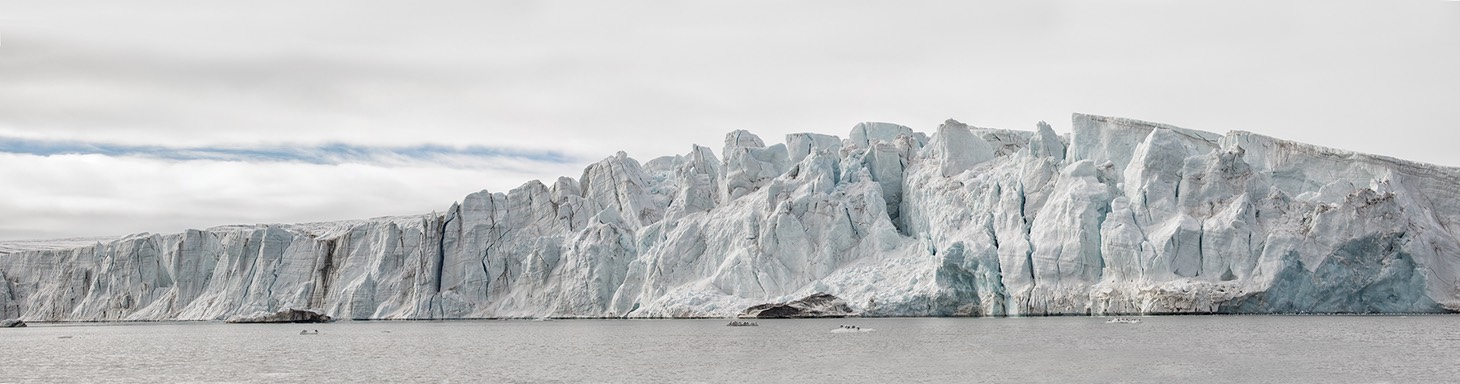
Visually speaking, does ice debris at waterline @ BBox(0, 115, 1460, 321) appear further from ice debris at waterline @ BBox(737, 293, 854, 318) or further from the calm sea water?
the calm sea water

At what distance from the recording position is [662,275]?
85.2 metres

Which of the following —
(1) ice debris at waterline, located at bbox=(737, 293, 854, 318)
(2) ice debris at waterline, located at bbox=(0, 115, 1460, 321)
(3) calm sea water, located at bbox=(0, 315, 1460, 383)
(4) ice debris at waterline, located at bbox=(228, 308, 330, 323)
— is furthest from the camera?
(4) ice debris at waterline, located at bbox=(228, 308, 330, 323)

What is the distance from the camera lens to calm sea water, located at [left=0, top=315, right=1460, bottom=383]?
36250 mm

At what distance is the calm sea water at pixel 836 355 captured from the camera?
119ft

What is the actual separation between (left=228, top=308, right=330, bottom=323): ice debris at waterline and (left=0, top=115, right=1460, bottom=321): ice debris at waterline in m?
2.22

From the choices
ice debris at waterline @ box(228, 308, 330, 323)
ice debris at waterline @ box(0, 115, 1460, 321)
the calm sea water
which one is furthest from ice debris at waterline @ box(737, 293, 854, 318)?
ice debris at waterline @ box(228, 308, 330, 323)

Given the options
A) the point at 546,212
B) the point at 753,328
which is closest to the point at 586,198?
the point at 546,212

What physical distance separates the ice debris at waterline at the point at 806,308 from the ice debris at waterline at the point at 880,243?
1.11 metres

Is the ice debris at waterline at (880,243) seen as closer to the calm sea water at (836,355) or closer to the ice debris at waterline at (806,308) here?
the ice debris at waterline at (806,308)

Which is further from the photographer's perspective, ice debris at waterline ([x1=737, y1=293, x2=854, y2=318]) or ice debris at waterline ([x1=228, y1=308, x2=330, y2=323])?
ice debris at waterline ([x1=228, y1=308, x2=330, y2=323])

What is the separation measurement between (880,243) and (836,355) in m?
37.7

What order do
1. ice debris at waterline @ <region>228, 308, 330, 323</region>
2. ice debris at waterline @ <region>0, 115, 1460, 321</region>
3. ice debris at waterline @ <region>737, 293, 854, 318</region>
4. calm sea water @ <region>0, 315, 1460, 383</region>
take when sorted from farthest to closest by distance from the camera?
ice debris at waterline @ <region>228, 308, 330, 323</region>
ice debris at waterline @ <region>737, 293, 854, 318</region>
ice debris at waterline @ <region>0, 115, 1460, 321</region>
calm sea water @ <region>0, 315, 1460, 383</region>

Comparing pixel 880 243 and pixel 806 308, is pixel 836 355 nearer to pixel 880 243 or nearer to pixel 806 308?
pixel 806 308

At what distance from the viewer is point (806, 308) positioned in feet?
256
